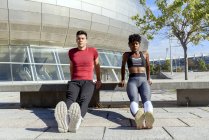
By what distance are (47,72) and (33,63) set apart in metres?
1.02

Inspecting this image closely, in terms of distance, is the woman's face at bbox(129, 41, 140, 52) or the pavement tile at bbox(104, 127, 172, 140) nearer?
the pavement tile at bbox(104, 127, 172, 140)

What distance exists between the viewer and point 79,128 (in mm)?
5277

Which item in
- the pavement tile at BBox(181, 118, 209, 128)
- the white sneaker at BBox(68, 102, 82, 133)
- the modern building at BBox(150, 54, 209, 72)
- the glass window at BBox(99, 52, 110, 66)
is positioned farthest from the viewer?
the modern building at BBox(150, 54, 209, 72)

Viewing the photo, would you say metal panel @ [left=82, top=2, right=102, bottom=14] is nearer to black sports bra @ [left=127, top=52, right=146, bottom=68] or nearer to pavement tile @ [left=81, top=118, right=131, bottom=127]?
black sports bra @ [left=127, top=52, right=146, bottom=68]

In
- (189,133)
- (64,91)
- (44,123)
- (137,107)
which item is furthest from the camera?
(64,91)

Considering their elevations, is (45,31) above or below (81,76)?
above

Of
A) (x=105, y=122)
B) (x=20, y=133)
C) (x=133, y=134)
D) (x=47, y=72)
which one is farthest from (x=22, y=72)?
(x=133, y=134)

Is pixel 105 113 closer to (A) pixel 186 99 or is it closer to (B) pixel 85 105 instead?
(B) pixel 85 105

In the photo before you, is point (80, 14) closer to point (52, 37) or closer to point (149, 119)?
point (52, 37)

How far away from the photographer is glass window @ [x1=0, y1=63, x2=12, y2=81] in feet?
63.0

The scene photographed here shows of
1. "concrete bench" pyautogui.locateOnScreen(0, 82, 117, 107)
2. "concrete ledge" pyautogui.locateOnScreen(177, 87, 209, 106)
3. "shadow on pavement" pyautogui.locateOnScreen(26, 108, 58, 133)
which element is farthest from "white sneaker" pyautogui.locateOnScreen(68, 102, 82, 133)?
"concrete ledge" pyautogui.locateOnScreen(177, 87, 209, 106)

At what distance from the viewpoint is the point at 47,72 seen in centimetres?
2062

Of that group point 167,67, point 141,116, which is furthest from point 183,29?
point 167,67

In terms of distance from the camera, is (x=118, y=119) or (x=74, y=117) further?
(x=118, y=119)
